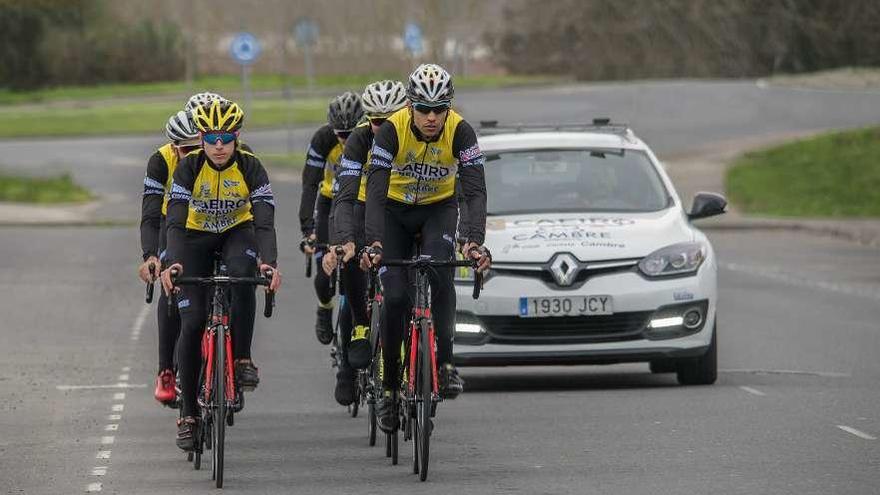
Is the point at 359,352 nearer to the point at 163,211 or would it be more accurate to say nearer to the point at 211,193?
the point at 163,211

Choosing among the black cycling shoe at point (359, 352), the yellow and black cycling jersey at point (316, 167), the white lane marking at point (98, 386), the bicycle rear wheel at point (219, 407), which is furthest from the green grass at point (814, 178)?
the bicycle rear wheel at point (219, 407)

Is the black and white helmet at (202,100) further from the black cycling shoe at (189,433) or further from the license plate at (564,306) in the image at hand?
the license plate at (564,306)

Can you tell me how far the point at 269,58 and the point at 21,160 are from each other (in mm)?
32459

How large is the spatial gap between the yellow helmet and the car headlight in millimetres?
3869

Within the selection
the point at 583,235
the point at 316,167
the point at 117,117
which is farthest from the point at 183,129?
the point at 117,117

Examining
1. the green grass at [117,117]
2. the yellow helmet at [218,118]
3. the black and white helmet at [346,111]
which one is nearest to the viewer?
the yellow helmet at [218,118]

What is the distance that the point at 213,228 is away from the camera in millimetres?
10062

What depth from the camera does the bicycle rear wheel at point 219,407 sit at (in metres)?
9.30

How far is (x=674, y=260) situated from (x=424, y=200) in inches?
127

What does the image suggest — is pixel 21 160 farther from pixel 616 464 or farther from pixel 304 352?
pixel 616 464

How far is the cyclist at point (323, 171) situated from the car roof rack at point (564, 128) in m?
2.02

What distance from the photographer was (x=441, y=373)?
9.88m

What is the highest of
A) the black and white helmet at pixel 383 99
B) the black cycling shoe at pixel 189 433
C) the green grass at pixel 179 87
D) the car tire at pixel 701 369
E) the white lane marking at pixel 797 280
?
the black and white helmet at pixel 383 99

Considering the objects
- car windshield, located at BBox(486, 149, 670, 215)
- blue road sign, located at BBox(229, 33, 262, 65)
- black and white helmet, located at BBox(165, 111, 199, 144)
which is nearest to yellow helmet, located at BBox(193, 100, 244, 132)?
black and white helmet, located at BBox(165, 111, 199, 144)
